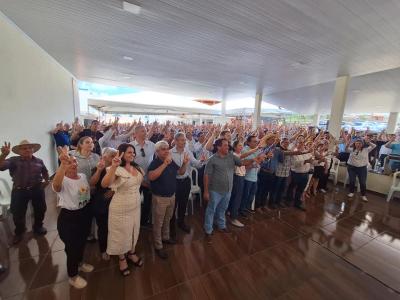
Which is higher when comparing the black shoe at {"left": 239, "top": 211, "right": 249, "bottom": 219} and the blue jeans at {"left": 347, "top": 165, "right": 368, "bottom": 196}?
the blue jeans at {"left": 347, "top": 165, "right": 368, "bottom": 196}

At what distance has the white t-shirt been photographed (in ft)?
5.30

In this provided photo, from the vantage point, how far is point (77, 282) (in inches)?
71.7

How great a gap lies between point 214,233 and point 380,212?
12.1 ft

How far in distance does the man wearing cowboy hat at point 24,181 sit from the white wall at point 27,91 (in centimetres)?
108

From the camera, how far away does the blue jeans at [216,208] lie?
2.61 metres

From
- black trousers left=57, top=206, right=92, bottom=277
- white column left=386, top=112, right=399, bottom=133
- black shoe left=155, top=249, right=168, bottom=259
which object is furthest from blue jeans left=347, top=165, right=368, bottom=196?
white column left=386, top=112, right=399, bottom=133

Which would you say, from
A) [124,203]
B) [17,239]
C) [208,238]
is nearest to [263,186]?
[208,238]

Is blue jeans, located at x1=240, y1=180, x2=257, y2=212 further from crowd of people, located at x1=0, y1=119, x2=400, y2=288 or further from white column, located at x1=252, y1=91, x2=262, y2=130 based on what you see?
white column, located at x1=252, y1=91, x2=262, y2=130

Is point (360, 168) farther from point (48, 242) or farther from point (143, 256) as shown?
point (48, 242)

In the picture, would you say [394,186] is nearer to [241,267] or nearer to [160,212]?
[241,267]

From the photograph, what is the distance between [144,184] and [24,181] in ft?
5.05

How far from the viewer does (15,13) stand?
304cm

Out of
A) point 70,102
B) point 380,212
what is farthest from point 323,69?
point 70,102

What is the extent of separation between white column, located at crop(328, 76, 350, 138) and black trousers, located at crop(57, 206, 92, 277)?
7.00m
